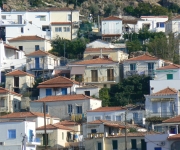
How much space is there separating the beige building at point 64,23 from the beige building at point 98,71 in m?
16.1

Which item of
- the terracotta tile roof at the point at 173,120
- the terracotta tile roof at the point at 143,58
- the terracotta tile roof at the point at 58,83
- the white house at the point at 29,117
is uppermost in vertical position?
the terracotta tile roof at the point at 143,58

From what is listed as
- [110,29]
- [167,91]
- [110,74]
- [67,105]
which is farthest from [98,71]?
[110,29]

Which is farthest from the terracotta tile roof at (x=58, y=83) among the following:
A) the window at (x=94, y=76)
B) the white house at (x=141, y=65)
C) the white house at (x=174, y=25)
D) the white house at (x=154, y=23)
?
the white house at (x=154, y=23)

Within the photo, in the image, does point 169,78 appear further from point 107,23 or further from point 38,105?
point 107,23

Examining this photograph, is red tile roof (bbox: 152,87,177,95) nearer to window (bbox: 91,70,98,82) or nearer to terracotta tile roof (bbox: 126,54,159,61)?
terracotta tile roof (bbox: 126,54,159,61)

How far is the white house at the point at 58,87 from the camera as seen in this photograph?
91938 millimetres

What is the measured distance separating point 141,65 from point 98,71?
158 inches

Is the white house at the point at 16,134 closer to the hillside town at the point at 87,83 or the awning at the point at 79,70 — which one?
the hillside town at the point at 87,83

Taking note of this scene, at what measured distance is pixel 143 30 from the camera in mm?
111000

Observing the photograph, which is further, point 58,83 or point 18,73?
point 18,73

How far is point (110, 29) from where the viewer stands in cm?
11256

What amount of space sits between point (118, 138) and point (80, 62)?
19956 millimetres

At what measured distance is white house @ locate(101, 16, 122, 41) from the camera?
112 meters

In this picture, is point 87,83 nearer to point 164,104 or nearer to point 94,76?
point 94,76
